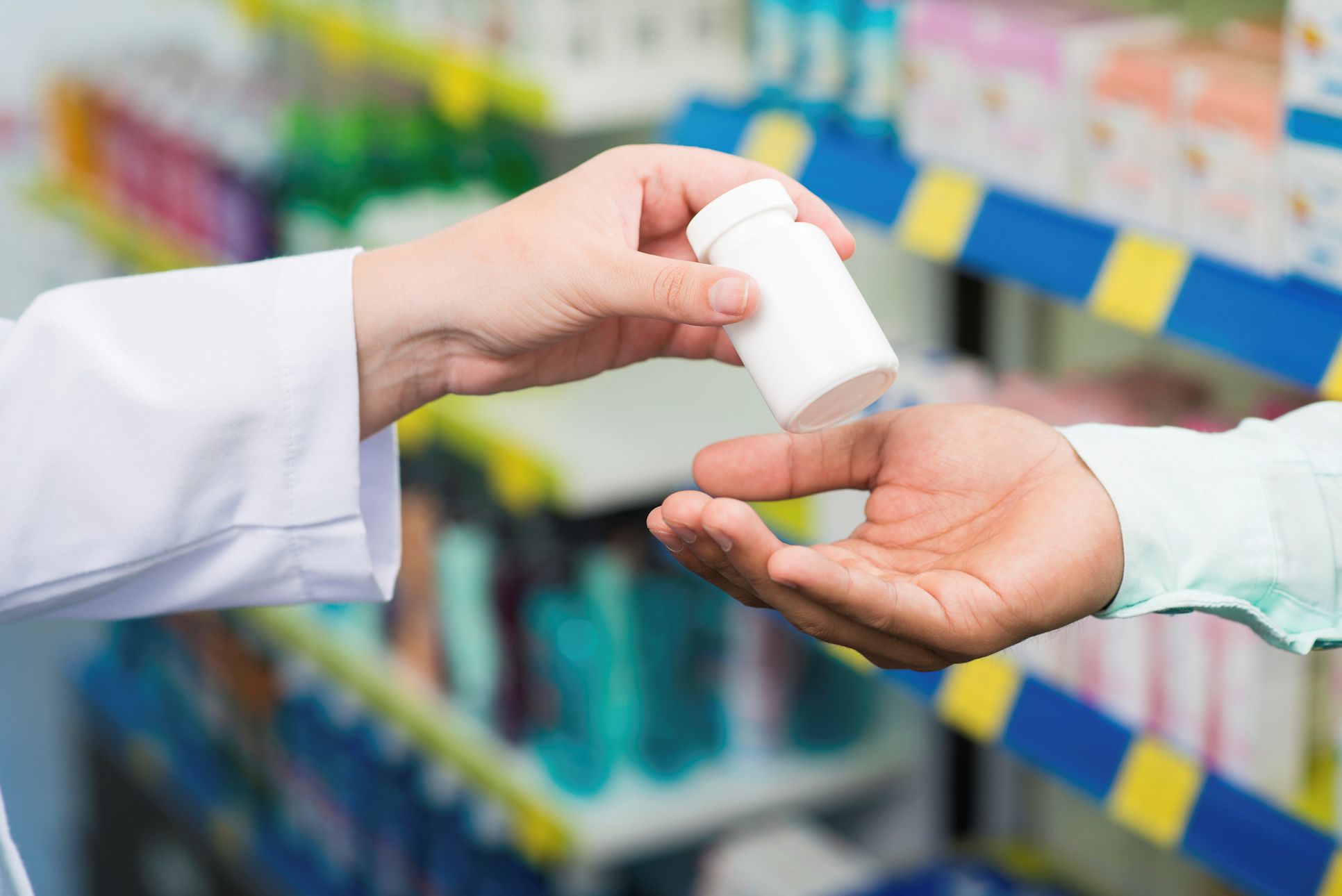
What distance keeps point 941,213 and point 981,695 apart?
1.62 feet

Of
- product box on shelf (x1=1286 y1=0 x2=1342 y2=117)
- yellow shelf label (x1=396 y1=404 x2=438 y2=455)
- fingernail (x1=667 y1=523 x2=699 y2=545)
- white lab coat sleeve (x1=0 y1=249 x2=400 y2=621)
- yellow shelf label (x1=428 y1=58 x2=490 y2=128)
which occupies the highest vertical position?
product box on shelf (x1=1286 y1=0 x2=1342 y2=117)

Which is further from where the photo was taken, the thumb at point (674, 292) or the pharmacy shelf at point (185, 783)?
the pharmacy shelf at point (185, 783)

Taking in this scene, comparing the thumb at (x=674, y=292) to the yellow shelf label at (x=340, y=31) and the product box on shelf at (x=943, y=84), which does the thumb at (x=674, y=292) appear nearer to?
the product box on shelf at (x=943, y=84)

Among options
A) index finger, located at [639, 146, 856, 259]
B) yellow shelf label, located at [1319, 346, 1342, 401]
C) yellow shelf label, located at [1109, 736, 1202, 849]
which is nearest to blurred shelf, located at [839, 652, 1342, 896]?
yellow shelf label, located at [1109, 736, 1202, 849]

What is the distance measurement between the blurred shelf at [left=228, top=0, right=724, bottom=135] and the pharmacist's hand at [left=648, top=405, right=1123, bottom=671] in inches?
40.0

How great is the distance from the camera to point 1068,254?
1435 millimetres

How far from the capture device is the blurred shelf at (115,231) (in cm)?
313

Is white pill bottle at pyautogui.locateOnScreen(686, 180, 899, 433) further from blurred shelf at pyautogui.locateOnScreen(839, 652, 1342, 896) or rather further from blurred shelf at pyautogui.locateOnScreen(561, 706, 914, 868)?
blurred shelf at pyautogui.locateOnScreen(561, 706, 914, 868)

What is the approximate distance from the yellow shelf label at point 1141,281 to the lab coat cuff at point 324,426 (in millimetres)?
660

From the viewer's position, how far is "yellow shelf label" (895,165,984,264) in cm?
155

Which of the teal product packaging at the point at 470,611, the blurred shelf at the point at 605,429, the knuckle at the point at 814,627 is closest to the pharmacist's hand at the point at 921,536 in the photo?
the knuckle at the point at 814,627

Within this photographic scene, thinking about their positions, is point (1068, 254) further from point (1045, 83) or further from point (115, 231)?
point (115, 231)

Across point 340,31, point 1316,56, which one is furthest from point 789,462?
point 340,31

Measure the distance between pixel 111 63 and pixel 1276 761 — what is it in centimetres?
310
